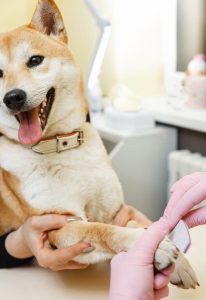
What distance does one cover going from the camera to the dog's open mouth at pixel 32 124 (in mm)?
622

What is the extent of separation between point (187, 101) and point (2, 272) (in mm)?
878

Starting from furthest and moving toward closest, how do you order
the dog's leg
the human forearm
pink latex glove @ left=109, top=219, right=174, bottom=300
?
the human forearm, the dog's leg, pink latex glove @ left=109, top=219, right=174, bottom=300

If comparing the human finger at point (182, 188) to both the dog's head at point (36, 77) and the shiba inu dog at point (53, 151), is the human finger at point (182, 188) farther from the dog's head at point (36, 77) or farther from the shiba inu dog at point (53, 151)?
the dog's head at point (36, 77)

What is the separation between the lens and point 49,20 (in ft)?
2.12

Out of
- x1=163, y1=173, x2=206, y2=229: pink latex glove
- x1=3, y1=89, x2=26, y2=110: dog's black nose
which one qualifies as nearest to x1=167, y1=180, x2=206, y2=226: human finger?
x1=163, y1=173, x2=206, y2=229: pink latex glove

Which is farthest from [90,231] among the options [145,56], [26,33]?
[145,56]

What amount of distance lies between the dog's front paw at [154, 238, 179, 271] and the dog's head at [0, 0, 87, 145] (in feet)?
0.79

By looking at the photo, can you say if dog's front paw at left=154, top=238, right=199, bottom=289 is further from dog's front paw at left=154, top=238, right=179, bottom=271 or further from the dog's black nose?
the dog's black nose

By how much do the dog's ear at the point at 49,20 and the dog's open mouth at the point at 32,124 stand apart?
0.11 m

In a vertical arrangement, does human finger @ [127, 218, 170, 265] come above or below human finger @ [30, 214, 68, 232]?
above

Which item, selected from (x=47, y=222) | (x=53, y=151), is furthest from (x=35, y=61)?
(x=47, y=222)

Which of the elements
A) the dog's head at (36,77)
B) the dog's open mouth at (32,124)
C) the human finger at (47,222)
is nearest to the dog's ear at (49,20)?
the dog's head at (36,77)

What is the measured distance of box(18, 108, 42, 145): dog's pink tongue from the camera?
0.62m

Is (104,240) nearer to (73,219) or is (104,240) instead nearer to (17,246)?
(73,219)
